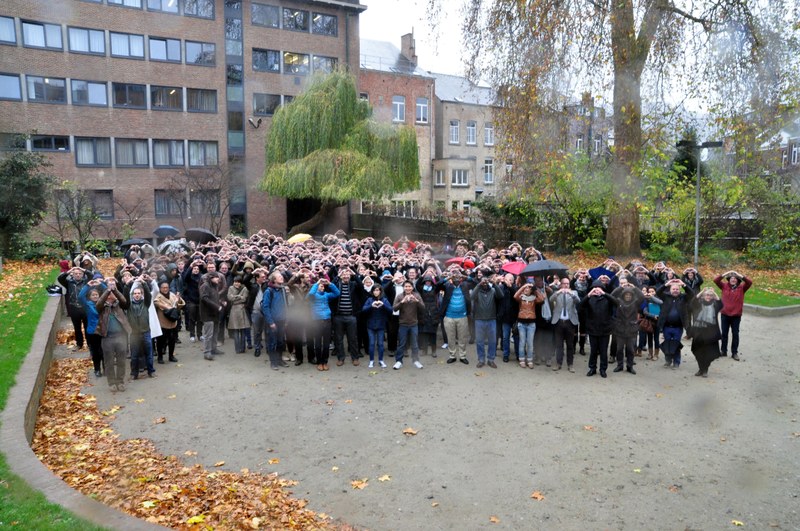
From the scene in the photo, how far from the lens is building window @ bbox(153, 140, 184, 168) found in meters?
34.5

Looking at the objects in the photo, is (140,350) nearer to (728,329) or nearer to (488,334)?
(488,334)

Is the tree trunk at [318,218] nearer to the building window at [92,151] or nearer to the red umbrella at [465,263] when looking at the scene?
the building window at [92,151]

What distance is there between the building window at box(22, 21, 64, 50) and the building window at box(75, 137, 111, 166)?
4657 mm

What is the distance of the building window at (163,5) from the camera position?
1304 inches

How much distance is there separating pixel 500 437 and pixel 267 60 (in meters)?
33.7

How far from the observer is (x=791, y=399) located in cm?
935

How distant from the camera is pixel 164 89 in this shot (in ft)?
112

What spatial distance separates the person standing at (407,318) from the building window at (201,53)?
1132 inches

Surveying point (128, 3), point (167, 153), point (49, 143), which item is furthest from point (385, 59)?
point (49, 143)

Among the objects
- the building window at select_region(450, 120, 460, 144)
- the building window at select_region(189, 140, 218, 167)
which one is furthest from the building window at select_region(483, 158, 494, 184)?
the building window at select_region(189, 140, 218, 167)

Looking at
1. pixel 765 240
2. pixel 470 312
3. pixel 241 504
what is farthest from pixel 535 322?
pixel 765 240

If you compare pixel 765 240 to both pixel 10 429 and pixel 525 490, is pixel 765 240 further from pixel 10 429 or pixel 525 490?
pixel 10 429

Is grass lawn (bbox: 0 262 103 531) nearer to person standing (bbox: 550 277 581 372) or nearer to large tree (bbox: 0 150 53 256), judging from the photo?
large tree (bbox: 0 150 53 256)

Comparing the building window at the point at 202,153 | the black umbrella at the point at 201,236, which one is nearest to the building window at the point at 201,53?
the building window at the point at 202,153
